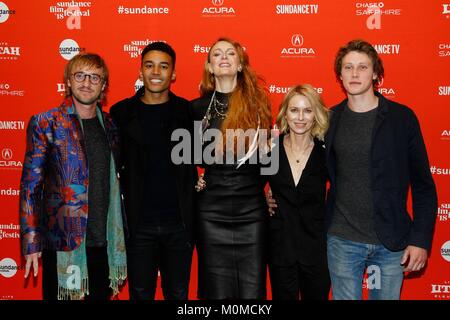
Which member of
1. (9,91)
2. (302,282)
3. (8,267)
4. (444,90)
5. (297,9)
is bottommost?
(8,267)

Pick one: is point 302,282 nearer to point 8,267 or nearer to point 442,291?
point 442,291

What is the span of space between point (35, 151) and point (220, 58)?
1331 millimetres

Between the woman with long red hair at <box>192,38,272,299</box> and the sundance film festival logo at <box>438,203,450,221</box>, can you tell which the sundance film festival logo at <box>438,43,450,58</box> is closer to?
the sundance film festival logo at <box>438,203,450,221</box>

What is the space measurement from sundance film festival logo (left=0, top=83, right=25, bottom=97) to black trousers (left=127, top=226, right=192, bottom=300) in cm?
184

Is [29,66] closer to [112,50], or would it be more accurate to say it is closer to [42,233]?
[112,50]

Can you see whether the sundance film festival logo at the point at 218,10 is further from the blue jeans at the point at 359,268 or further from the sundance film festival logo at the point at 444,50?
the blue jeans at the point at 359,268

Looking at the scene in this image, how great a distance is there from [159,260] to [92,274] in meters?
0.46

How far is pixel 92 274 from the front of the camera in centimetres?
291

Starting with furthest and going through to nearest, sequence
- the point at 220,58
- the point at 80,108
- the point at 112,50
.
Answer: the point at 112,50, the point at 220,58, the point at 80,108

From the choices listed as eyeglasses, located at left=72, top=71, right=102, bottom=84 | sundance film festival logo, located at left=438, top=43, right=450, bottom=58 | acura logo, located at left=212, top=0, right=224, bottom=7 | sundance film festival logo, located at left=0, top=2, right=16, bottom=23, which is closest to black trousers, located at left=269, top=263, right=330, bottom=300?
eyeglasses, located at left=72, top=71, right=102, bottom=84

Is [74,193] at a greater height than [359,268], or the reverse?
[74,193]

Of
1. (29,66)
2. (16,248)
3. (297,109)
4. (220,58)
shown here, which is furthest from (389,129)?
(16,248)

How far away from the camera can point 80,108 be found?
9.66 ft
